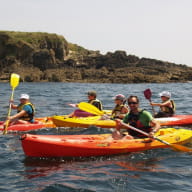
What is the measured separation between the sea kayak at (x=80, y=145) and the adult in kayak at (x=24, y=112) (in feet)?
7.50

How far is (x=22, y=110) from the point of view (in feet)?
29.0

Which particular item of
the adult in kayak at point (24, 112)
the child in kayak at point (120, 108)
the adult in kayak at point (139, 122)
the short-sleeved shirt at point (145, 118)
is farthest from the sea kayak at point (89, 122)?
the short-sleeved shirt at point (145, 118)

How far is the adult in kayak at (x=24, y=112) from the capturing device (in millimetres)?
8781

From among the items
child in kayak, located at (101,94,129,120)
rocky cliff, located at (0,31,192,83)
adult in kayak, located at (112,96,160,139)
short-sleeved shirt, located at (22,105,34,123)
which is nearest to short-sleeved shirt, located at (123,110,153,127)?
adult in kayak, located at (112,96,160,139)

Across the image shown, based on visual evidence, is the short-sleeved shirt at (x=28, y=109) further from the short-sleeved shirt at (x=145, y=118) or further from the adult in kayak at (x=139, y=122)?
the short-sleeved shirt at (x=145, y=118)

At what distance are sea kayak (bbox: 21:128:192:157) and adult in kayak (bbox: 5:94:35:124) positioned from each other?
2.29m

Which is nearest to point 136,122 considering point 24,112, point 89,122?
point 89,122

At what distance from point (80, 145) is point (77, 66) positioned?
155 feet

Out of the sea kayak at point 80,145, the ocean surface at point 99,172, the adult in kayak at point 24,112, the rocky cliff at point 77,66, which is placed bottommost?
the ocean surface at point 99,172

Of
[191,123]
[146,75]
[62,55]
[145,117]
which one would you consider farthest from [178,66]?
[145,117]

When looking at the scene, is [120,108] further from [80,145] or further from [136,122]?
[80,145]

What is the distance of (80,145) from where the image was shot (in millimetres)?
6402

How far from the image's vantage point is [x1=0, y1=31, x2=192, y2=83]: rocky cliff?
46.2 metres

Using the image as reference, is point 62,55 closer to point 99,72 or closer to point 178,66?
point 99,72
